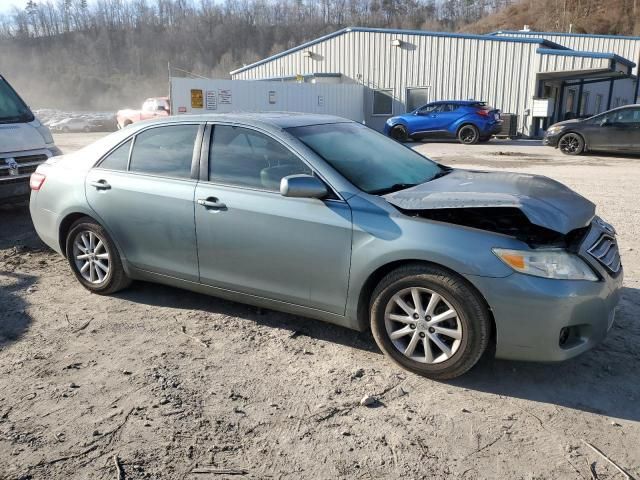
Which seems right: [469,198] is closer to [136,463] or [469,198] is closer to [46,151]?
[136,463]

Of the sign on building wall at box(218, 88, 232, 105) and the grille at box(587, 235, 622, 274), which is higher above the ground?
the sign on building wall at box(218, 88, 232, 105)

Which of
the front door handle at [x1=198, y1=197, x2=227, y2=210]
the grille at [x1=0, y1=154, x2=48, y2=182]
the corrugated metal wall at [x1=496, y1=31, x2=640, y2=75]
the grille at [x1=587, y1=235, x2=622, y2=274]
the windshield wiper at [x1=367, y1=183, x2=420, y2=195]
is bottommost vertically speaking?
the grille at [x1=587, y1=235, x2=622, y2=274]

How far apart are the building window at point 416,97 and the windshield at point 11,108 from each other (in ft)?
66.7

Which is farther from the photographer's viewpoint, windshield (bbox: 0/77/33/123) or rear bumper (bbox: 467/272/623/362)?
windshield (bbox: 0/77/33/123)

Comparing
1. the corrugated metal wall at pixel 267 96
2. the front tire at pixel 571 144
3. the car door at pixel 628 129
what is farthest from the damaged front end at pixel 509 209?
the front tire at pixel 571 144

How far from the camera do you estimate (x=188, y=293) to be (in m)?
4.83

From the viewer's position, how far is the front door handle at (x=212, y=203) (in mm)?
3873

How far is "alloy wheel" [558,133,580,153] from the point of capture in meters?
15.8

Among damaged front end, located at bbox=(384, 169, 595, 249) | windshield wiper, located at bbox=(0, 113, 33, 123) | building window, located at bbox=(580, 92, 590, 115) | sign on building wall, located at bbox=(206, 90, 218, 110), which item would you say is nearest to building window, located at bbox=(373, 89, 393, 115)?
sign on building wall, located at bbox=(206, 90, 218, 110)

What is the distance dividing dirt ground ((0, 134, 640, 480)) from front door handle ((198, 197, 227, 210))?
0.92 meters

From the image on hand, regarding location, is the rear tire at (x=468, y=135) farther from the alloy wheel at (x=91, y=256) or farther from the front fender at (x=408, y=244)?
A: the front fender at (x=408, y=244)

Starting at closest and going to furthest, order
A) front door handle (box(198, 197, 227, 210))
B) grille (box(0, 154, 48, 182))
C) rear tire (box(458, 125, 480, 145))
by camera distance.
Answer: front door handle (box(198, 197, 227, 210)) → grille (box(0, 154, 48, 182)) → rear tire (box(458, 125, 480, 145))

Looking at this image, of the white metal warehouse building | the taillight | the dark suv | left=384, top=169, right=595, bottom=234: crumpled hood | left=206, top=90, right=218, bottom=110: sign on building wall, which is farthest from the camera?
the white metal warehouse building

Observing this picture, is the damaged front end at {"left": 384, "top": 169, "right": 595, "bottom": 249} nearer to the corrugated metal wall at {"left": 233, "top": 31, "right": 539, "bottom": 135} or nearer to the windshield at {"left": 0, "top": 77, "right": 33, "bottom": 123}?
the windshield at {"left": 0, "top": 77, "right": 33, "bottom": 123}
